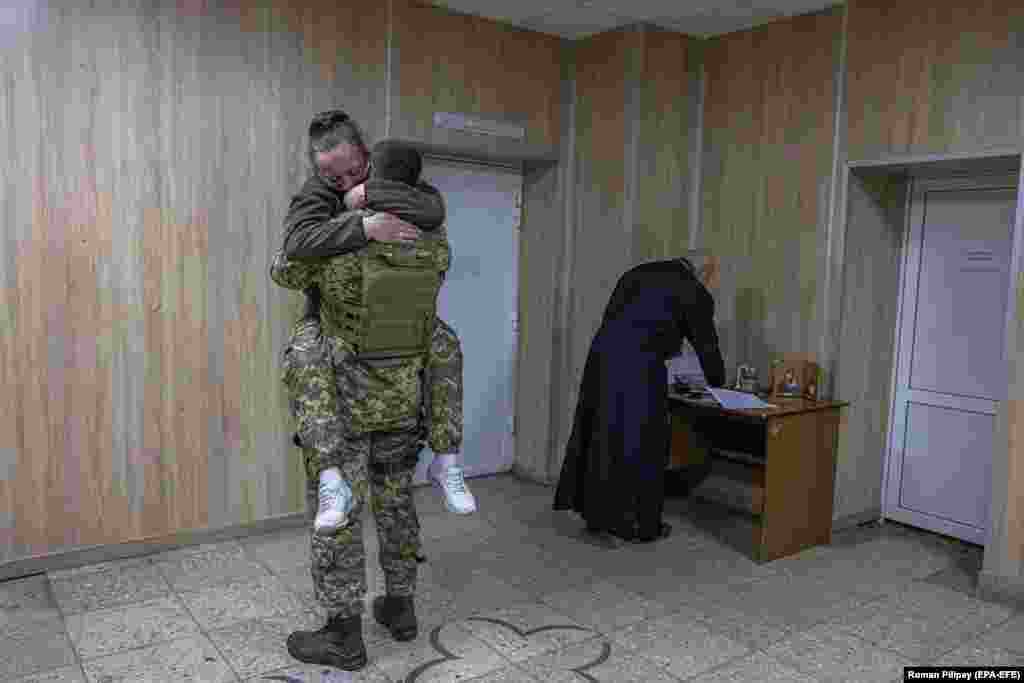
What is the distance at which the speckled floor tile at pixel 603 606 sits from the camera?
10.7 ft

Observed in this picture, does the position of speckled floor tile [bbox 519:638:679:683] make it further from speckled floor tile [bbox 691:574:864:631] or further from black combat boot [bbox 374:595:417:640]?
speckled floor tile [bbox 691:574:864:631]

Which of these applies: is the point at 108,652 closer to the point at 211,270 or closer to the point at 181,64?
the point at 211,270

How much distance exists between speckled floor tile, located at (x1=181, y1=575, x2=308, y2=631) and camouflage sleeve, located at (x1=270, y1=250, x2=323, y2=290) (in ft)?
4.50

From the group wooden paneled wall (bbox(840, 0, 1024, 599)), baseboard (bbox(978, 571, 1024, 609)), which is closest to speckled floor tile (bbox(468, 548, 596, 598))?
baseboard (bbox(978, 571, 1024, 609))

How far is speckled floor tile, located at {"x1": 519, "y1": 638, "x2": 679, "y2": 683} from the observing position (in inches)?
111

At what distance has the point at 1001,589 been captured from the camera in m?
3.52

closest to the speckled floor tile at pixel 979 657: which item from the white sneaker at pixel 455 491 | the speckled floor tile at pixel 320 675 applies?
the white sneaker at pixel 455 491

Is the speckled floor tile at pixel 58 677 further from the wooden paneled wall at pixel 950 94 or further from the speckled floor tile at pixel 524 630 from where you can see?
the wooden paneled wall at pixel 950 94

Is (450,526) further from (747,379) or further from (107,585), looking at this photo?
(747,379)

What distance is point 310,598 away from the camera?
11.1 ft

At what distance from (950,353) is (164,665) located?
3.91 m

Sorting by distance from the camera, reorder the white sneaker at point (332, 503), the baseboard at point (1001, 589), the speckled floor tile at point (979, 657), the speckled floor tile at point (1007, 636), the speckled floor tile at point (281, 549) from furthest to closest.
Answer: the speckled floor tile at point (281, 549)
the baseboard at point (1001, 589)
the speckled floor tile at point (1007, 636)
the speckled floor tile at point (979, 657)
the white sneaker at point (332, 503)

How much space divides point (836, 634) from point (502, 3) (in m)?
3.41

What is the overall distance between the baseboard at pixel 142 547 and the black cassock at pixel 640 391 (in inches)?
62.4
